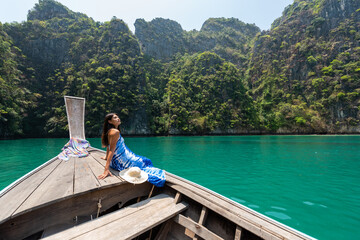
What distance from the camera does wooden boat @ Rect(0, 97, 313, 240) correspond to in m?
1.26

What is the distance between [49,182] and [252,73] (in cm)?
7107

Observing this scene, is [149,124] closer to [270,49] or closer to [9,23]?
[9,23]

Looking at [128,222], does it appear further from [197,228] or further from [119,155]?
[119,155]

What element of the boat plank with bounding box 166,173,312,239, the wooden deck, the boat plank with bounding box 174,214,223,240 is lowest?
the boat plank with bounding box 174,214,223,240

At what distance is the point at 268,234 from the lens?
3.94 ft

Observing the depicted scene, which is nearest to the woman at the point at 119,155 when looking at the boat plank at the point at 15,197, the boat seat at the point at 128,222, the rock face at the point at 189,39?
the boat seat at the point at 128,222

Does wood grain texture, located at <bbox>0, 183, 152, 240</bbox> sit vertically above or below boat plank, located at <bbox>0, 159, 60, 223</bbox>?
below

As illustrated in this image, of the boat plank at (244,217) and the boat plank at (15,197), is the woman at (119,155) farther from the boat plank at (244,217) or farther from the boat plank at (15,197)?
the boat plank at (15,197)

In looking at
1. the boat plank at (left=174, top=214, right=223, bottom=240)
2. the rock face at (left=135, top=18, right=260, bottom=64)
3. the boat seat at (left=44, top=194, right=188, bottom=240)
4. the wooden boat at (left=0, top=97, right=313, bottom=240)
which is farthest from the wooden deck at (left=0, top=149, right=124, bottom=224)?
the rock face at (left=135, top=18, right=260, bottom=64)

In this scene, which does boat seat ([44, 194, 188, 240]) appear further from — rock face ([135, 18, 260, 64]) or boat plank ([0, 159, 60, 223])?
rock face ([135, 18, 260, 64])

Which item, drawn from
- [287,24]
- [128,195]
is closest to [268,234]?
[128,195]

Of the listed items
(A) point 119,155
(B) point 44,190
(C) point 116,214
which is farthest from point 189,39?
(C) point 116,214

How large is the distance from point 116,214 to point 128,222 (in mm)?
209

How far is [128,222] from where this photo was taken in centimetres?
143
